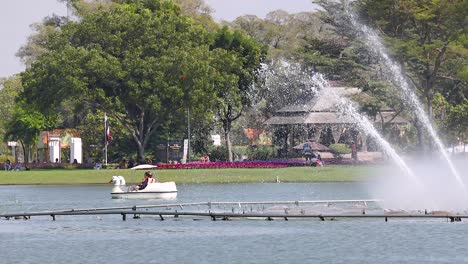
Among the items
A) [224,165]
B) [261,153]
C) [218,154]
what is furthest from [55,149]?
[224,165]

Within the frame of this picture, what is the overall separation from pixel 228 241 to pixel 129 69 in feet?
207

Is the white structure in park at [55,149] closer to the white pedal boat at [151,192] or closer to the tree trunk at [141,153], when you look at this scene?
the tree trunk at [141,153]

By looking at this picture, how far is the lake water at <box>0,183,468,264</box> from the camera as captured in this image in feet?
157

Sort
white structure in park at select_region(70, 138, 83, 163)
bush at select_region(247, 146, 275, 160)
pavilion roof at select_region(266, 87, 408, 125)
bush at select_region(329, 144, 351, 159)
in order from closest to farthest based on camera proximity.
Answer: pavilion roof at select_region(266, 87, 408, 125) < bush at select_region(247, 146, 275, 160) < bush at select_region(329, 144, 351, 159) < white structure in park at select_region(70, 138, 83, 163)

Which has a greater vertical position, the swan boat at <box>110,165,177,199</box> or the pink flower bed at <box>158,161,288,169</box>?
the pink flower bed at <box>158,161,288,169</box>

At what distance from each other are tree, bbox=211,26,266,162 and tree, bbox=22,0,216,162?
3.12m

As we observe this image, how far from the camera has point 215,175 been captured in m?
102

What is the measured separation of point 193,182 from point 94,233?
142 feet

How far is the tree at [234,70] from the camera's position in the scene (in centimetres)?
12156

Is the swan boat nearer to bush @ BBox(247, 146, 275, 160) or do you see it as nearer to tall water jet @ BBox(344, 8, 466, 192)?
tall water jet @ BBox(344, 8, 466, 192)

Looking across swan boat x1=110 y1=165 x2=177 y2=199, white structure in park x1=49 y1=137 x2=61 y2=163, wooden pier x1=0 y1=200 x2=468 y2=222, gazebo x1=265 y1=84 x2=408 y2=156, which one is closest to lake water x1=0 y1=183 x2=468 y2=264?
wooden pier x1=0 y1=200 x2=468 y2=222

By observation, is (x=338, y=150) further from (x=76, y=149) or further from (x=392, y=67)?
(x=76, y=149)

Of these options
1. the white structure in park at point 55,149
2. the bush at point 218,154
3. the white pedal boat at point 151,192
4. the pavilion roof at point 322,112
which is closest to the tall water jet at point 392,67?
the pavilion roof at point 322,112

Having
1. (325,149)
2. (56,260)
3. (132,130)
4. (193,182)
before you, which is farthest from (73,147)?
(56,260)
